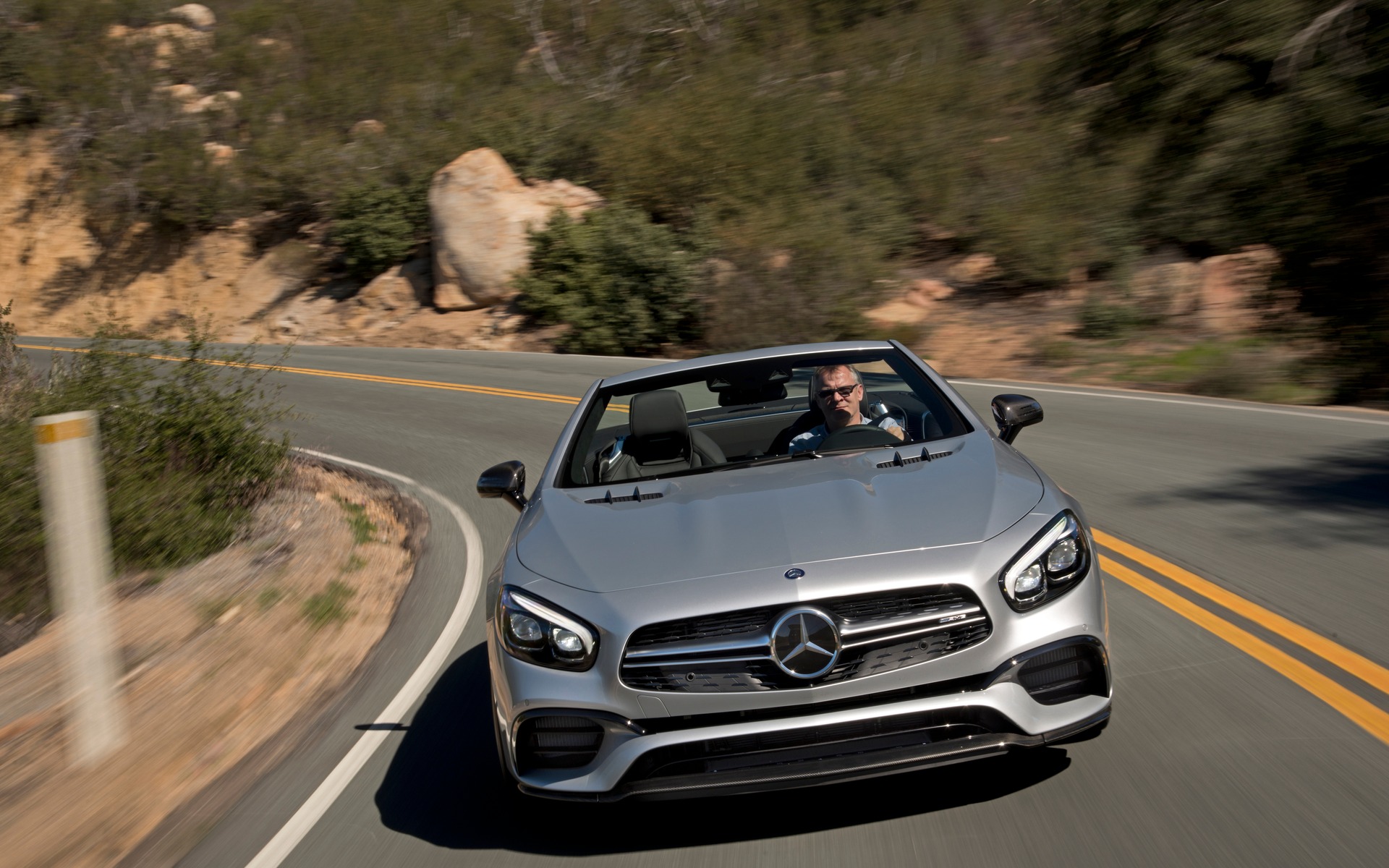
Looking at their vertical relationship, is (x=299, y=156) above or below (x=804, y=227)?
above

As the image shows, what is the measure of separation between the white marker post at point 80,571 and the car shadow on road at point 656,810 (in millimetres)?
1386

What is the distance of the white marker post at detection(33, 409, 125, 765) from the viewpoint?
15.2 feet

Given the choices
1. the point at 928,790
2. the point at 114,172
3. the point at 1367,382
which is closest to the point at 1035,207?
the point at 1367,382

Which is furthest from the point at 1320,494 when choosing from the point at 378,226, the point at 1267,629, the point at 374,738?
the point at 378,226

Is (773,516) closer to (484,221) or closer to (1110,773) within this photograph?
(1110,773)

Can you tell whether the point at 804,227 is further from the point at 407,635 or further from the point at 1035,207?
the point at 407,635

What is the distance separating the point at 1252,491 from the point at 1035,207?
14.1 metres

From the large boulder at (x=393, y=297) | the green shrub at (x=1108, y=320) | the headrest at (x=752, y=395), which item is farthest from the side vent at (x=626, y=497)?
the large boulder at (x=393, y=297)

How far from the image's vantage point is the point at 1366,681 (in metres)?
4.39

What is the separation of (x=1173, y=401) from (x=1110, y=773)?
9.25m

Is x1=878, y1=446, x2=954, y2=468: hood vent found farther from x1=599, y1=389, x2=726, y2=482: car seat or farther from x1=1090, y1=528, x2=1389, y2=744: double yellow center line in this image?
x1=1090, y1=528, x2=1389, y2=744: double yellow center line

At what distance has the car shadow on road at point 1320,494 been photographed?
6.75m

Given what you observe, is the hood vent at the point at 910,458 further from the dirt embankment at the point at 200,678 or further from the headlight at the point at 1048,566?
the dirt embankment at the point at 200,678

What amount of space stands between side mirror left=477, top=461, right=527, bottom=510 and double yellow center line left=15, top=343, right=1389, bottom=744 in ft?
9.79
